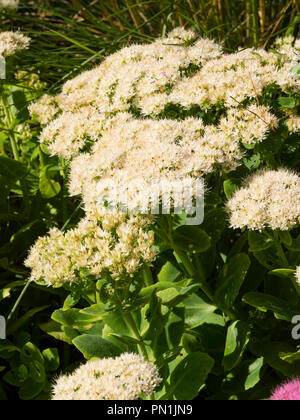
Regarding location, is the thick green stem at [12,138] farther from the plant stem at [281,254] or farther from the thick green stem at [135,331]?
the plant stem at [281,254]

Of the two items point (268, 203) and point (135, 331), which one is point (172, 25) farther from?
point (135, 331)

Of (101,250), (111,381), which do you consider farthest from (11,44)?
(111,381)

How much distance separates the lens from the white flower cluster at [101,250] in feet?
5.30

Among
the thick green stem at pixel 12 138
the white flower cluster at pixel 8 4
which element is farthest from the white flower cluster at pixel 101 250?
the white flower cluster at pixel 8 4

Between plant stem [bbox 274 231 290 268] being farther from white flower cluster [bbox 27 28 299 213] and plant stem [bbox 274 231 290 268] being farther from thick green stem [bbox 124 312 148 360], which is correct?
thick green stem [bbox 124 312 148 360]

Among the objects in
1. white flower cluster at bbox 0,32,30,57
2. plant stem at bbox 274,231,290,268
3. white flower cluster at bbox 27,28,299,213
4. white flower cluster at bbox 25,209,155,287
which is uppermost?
white flower cluster at bbox 0,32,30,57

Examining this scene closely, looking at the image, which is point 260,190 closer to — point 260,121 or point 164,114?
point 260,121

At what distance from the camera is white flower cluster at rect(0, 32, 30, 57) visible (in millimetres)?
Result: 2535

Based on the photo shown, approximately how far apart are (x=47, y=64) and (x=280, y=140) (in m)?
1.69

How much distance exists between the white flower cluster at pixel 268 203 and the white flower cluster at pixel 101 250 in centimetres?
33

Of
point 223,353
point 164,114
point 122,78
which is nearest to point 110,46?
point 122,78

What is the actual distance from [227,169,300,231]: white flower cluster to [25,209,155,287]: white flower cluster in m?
0.33

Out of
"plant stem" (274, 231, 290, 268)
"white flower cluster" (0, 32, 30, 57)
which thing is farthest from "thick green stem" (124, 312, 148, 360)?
"white flower cluster" (0, 32, 30, 57)

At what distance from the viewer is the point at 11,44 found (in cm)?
257
